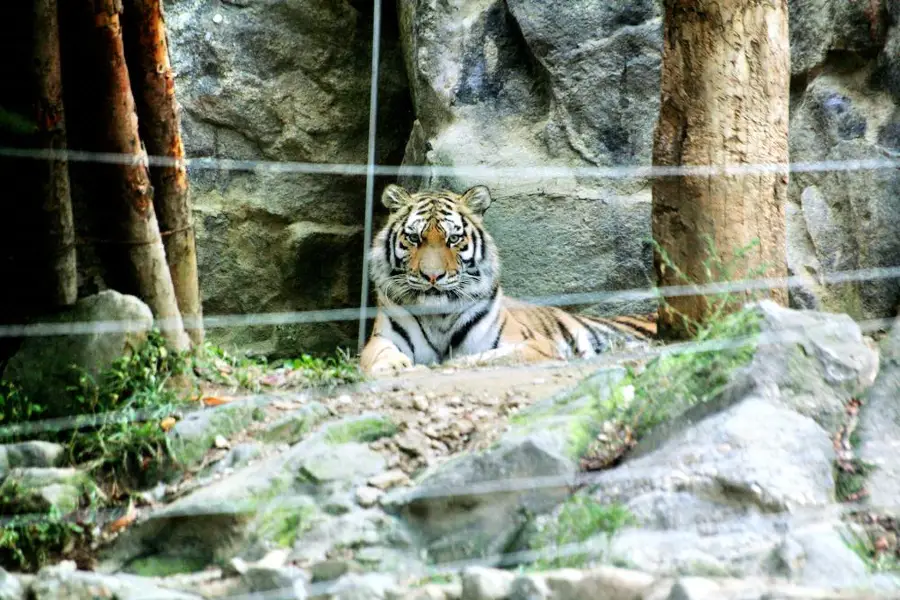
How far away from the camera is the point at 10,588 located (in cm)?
285

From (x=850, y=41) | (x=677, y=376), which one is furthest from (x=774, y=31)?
(x=677, y=376)

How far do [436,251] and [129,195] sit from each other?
2393 mm

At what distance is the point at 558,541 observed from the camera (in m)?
3.03

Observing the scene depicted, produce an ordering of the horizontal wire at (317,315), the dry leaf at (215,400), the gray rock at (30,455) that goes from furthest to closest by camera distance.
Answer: the dry leaf at (215,400) < the horizontal wire at (317,315) < the gray rock at (30,455)

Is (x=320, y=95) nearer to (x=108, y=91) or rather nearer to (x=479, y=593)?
(x=108, y=91)

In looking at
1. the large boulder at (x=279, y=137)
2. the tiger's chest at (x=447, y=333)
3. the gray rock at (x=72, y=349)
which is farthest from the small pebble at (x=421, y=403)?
the large boulder at (x=279, y=137)

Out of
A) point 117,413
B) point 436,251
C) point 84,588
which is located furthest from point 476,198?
point 84,588

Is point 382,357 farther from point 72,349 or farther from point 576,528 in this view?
point 576,528

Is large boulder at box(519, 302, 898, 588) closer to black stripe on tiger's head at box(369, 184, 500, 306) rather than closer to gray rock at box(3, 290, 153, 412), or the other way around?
gray rock at box(3, 290, 153, 412)

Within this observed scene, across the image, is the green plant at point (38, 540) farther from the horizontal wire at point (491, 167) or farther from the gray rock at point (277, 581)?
the horizontal wire at point (491, 167)

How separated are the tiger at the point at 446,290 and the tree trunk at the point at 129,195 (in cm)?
199

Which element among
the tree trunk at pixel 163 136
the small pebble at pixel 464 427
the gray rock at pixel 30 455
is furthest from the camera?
the tree trunk at pixel 163 136

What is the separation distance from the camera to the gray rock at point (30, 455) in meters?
3.58

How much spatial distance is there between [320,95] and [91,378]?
3.89 meters
